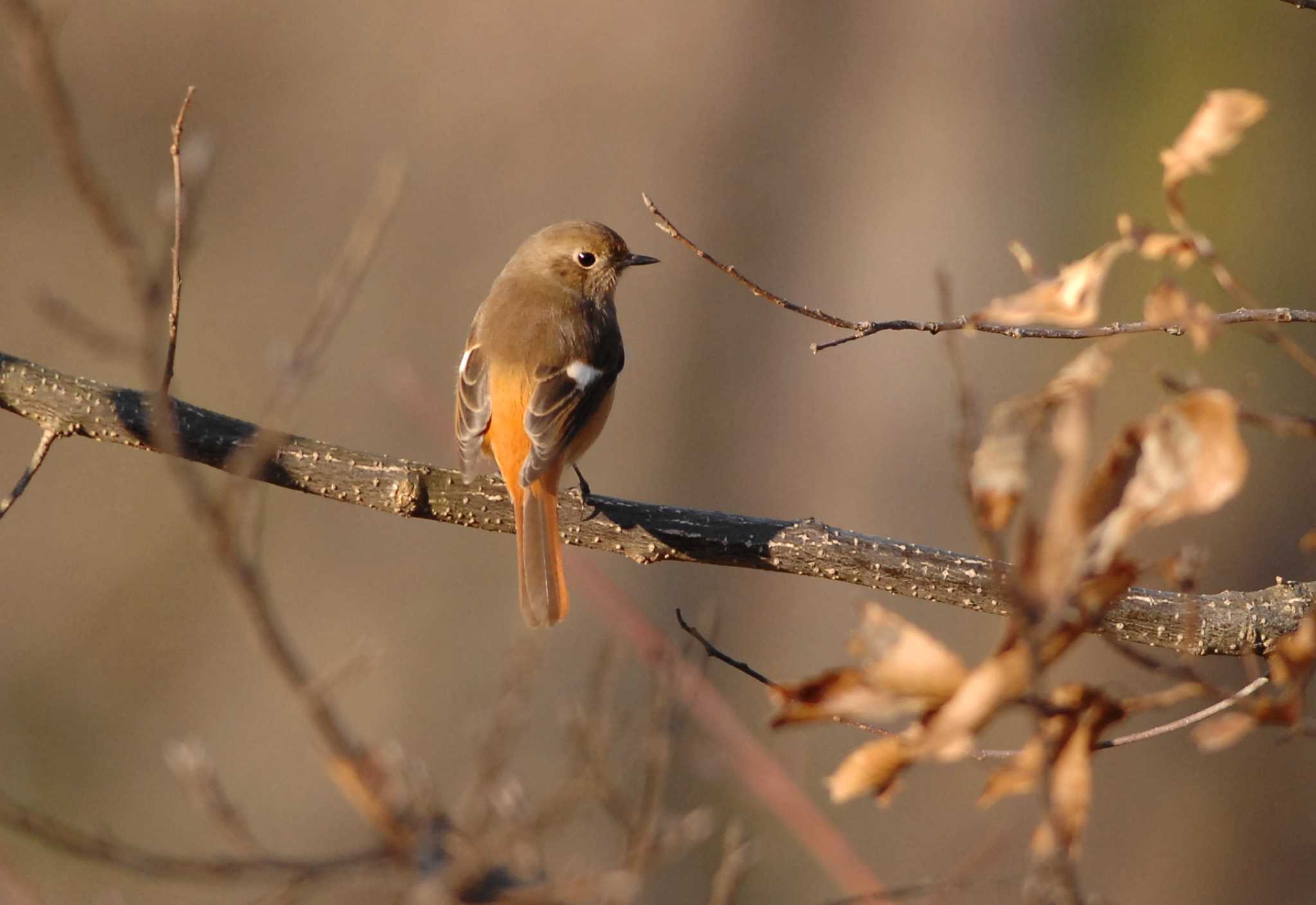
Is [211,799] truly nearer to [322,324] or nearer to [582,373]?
[322,324]

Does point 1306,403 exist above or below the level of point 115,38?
below

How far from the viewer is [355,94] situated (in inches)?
316

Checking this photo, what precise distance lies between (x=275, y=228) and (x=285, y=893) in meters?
6.10

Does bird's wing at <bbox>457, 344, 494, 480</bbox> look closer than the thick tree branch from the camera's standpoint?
No

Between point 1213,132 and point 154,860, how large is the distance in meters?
1.83

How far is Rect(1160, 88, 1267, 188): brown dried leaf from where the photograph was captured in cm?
168

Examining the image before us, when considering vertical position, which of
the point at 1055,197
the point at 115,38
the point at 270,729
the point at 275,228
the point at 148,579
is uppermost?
the point at 115,38

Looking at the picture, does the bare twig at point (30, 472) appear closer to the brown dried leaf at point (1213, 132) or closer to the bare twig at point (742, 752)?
the bare twig at point (742, 752)

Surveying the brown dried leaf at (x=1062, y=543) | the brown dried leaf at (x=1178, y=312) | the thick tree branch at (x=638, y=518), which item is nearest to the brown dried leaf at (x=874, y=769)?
the brown dried leaf at (x=1062, y=543)

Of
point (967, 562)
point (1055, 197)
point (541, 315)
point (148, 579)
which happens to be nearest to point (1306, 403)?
point (1055, 197)

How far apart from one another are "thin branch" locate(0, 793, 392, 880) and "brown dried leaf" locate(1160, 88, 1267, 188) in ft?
5.00

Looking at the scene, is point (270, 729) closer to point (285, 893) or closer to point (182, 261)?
point (285, 893)

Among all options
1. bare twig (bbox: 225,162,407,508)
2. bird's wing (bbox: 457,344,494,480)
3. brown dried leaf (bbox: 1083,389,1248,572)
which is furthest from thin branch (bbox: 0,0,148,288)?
bird's wing (bbox: 457,344,494,480)

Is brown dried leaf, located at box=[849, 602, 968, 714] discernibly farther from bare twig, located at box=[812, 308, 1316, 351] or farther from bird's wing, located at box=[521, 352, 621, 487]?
bird's wing, located at box=[521, 352, 621, 487]
